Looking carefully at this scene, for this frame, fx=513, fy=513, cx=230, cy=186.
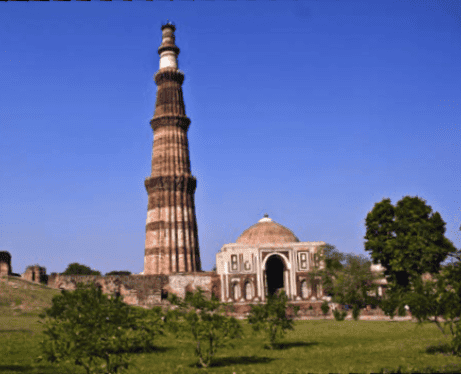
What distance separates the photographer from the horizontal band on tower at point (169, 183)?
58.2 m

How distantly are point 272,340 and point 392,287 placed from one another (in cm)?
517

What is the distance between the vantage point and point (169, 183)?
58188mm

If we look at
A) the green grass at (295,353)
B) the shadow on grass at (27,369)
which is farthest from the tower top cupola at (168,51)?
the shadow on grass at (27,369)

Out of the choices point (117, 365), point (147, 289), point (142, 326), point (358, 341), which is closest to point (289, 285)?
point (147, 289)

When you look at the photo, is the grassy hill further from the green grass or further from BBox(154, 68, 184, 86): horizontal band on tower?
BBox(154, 68, 184, 86): horizontal band on tower

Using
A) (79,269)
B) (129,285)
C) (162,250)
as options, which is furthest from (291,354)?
(79,269)

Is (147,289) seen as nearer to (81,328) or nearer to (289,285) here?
(289,285)

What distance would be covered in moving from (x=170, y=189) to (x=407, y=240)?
40674 mm

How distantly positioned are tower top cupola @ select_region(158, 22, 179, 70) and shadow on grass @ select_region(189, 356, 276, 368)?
48.7m

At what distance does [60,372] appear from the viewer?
47.5ft

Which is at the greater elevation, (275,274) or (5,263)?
(5,263)

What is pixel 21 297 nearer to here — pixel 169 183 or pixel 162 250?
pixel 162 250

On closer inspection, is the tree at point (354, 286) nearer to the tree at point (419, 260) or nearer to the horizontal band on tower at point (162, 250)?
the tree at point (419, 260)

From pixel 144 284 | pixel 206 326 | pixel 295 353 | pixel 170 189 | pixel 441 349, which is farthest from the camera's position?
pixel 170 189
